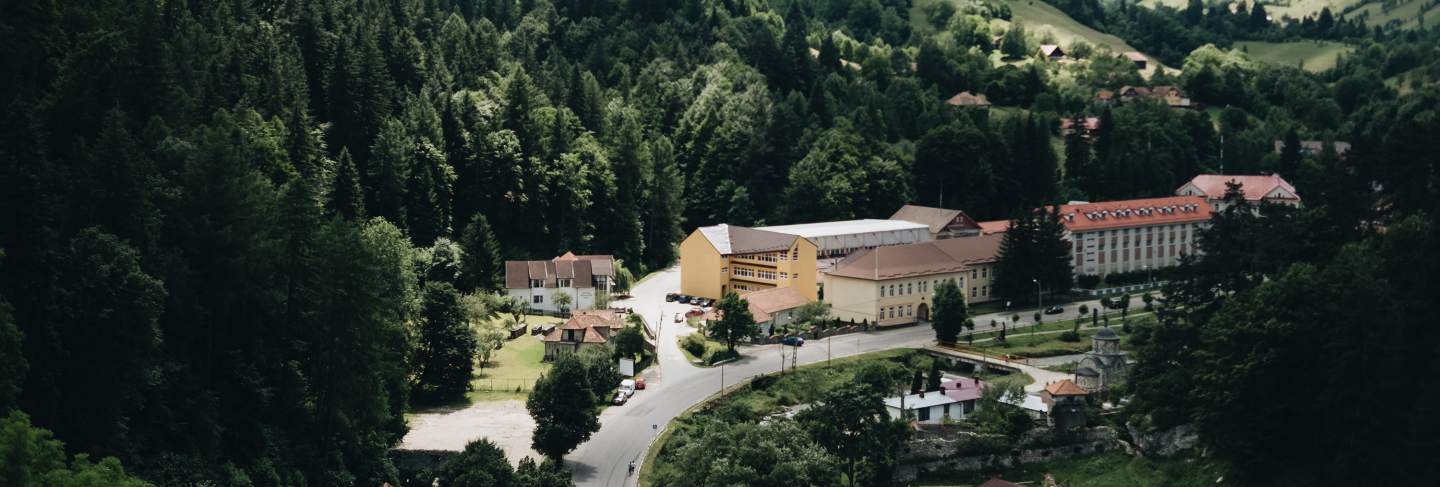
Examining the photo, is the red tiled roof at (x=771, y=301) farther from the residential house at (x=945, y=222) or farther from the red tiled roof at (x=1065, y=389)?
the red tiled roof at (x=1065, y=389)

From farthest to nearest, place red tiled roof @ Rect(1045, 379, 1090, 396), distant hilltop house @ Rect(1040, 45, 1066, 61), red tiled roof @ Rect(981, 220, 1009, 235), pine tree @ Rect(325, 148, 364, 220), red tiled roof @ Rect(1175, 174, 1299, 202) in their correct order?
1. distant hilltop house @ Rect(1040, 45, 1066, 61)
2. red tiled roof @ Rect(1175, 174, 1299, 202)
3. red tiled roof @ Rect(981, 220, 1009, 235)
4. pine tree @ Rect(325, 148, 364, 220)
5. red tiled roof @ Rect(1045, 379, 1090, 396)

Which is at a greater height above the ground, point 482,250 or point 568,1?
point 568,1

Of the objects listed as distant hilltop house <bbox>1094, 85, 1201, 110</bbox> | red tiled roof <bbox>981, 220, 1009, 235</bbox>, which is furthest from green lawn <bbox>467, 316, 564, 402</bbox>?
distant hilltop house <bbox>1094, 85, 1201, 110</bbox>

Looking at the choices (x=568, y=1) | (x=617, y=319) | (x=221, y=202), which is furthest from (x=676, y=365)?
(x=568, y=1)

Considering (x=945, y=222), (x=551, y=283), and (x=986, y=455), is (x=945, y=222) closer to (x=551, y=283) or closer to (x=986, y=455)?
(x=551, y=283)

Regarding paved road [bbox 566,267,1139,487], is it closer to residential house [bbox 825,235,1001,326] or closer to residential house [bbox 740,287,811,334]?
residential house [bbox 825,235,1001,326]

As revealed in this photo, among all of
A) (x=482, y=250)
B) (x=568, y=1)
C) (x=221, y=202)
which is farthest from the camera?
(x=568, y=1)

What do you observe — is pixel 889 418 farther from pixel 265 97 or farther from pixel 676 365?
pixel 265 97
